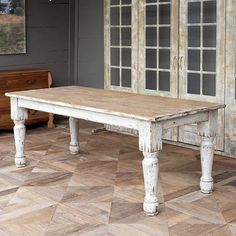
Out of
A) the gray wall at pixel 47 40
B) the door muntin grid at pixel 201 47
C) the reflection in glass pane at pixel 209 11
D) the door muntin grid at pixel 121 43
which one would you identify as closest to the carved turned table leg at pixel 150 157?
the door muntin grid at pixel 201 47

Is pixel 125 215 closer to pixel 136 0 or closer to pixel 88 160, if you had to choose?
pixel 88 160

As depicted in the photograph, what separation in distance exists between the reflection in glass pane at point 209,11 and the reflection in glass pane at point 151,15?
78 centimetres

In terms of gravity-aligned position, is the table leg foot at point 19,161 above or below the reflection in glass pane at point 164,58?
below

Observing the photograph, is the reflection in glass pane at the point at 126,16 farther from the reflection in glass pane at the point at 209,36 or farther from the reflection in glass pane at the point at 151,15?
the reflection in glass pane at the point at 209,36

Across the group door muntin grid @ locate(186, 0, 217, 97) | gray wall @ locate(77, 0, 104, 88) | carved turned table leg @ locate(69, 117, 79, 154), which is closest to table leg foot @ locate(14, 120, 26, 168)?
carved turned table leg @ locate(69, 117, 79, 154)

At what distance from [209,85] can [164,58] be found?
30.7 inches

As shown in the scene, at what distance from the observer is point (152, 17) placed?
6145 millimetres

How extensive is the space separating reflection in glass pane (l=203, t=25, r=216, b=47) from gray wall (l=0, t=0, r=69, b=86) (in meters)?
2.80

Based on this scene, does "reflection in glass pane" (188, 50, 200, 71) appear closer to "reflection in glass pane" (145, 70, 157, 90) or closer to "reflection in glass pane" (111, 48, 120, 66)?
"reflection in glass pane" (145, 70, 157, 90)

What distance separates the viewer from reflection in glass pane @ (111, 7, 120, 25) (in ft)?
21.7

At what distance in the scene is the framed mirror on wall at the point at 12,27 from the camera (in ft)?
22.4

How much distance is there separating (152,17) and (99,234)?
11.7ft

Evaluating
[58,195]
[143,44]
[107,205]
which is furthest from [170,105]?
[143,44]

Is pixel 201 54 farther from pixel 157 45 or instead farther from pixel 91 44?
pixel 91 44
